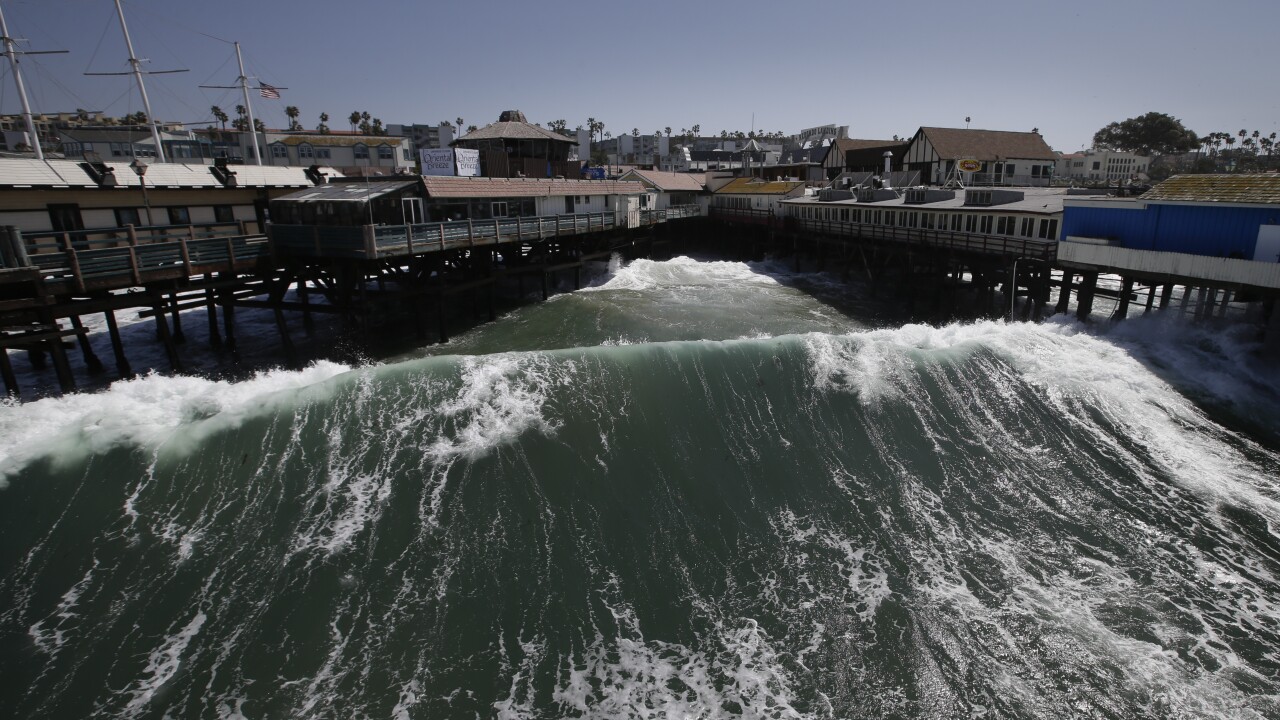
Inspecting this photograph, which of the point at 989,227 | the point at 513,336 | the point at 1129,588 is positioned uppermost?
the point at 989,227

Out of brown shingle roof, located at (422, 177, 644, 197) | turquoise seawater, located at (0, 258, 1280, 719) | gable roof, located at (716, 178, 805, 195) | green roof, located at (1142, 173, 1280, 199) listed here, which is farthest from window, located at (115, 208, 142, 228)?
gable roof, located at (716, 178, 805, 195)

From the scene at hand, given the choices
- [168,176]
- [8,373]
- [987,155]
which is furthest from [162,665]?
[987,155]

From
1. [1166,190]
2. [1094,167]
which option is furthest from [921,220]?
[1094,167]

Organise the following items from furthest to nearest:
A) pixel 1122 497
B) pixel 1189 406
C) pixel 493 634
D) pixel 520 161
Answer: pixel 520 161, pixel 1189 406, pixel 1122 497, pixel 493 634

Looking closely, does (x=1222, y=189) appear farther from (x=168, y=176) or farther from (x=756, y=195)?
(x=168, y=176)

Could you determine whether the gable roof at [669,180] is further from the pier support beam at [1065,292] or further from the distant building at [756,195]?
the pier support beam at [1065,292]

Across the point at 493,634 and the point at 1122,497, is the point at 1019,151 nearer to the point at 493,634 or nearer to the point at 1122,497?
the point at 1122,497

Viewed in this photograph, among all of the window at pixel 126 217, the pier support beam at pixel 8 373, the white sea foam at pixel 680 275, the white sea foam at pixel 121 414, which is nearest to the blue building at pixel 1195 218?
the white sea foam at pixel 680 275

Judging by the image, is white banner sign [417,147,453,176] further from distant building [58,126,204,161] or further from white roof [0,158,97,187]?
distant building [58,126,204,161]
